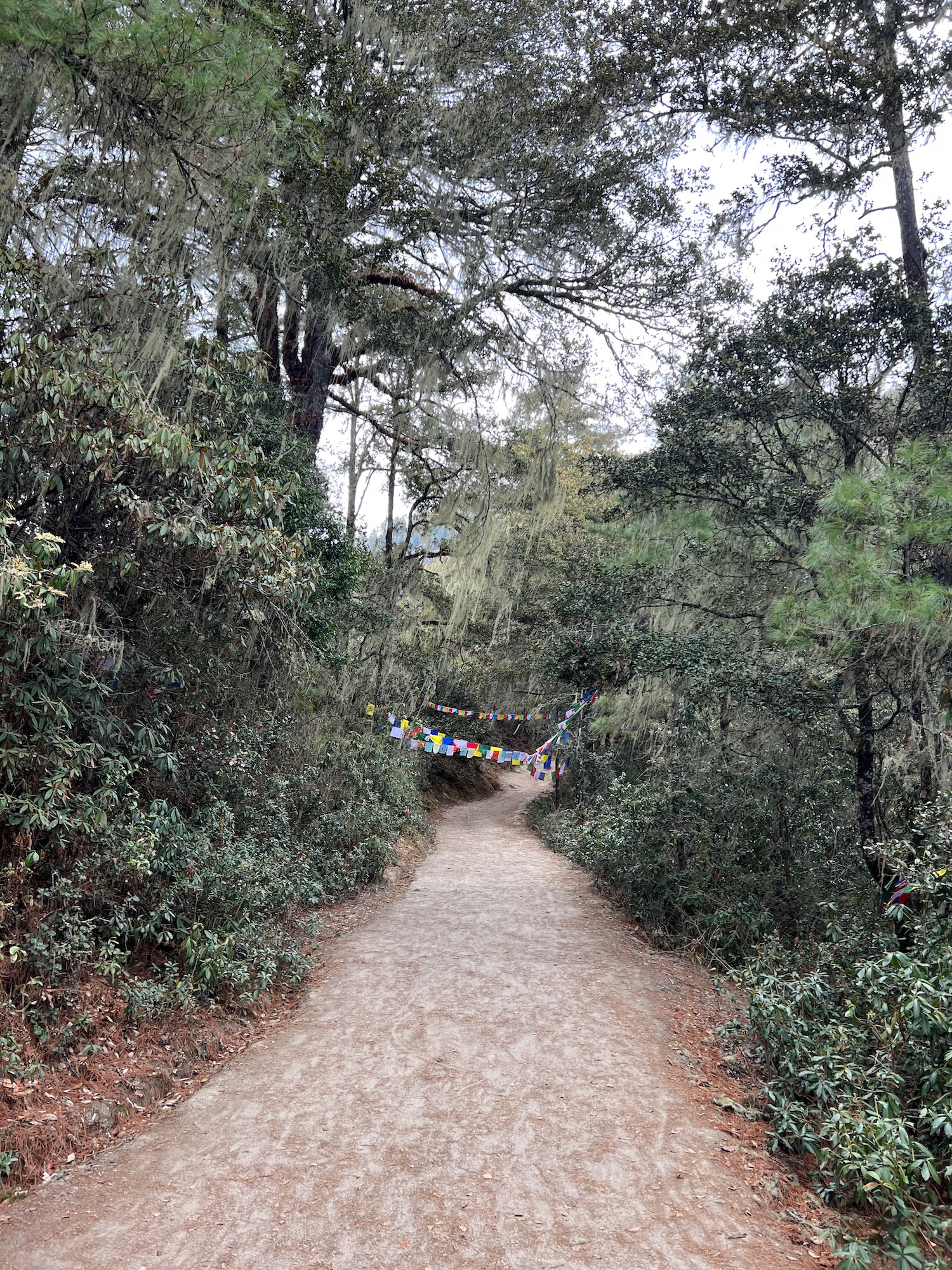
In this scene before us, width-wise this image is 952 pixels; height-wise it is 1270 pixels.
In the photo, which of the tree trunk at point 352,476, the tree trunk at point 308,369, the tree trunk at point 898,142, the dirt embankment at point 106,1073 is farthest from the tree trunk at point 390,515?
the dirt embankment at point 106,1073

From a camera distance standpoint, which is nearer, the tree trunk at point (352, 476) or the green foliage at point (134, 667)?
the green foliage at point (134, 667)

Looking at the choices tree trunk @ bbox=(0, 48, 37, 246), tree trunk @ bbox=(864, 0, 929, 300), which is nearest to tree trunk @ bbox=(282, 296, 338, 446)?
tree trunk @ bbox=(0, 48, 37, 246)

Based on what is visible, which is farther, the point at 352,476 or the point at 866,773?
the point at 352,476

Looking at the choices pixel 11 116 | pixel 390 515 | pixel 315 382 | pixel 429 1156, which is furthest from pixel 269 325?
pixel 429 1156

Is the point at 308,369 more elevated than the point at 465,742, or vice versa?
the point at 308,369

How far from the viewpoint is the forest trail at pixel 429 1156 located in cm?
271

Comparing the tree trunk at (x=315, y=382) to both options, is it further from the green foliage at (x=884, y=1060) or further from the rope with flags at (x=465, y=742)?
the green foliage at (x=884, y=1060)

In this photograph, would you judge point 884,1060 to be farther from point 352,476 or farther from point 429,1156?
point 352,476

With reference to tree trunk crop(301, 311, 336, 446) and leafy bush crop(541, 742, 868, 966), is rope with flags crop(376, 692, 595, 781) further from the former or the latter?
tree trunk crop(301, 311, 336, 446)

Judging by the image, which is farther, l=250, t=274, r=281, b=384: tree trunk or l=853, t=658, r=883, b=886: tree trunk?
l=250, t=274, r=281, b=384: tree trunk

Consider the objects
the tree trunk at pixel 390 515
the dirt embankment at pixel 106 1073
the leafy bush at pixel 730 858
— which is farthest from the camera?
the tree trunk at pixel 390 515

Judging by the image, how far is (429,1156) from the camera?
3.31 metres

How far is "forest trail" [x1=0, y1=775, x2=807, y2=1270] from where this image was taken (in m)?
2.71

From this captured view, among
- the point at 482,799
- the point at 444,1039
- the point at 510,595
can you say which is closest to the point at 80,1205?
the point at 444,1039
